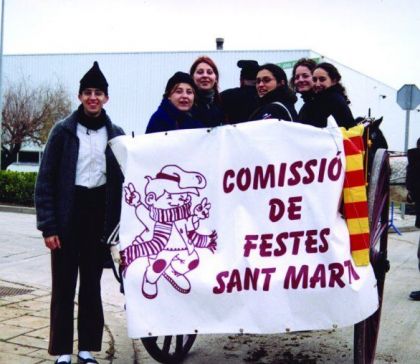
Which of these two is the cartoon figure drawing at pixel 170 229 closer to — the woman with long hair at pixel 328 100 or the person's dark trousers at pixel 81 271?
the person's dark trousers at pixel 81 271

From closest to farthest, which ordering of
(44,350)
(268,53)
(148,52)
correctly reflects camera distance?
(44,350) < (268,53) < (148,52)

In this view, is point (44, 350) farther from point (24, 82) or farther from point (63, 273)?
point (24, 82)

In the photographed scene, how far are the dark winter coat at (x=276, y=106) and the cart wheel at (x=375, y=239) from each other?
61 centimetres

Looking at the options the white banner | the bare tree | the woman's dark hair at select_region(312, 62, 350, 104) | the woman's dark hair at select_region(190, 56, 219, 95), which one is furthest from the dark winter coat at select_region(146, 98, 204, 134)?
the bare tree

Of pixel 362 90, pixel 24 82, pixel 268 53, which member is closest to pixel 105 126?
pixel 268 53

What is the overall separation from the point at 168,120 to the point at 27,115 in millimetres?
24136

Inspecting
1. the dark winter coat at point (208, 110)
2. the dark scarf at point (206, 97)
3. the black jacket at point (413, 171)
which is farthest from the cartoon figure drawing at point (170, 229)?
the black jacket at point (413, 171)

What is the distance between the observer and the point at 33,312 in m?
5.73

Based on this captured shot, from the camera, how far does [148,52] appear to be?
111ft

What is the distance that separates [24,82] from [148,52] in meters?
6.21

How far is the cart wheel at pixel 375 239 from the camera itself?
12.6ft

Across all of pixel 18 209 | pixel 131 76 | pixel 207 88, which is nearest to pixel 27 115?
pixel 131 76

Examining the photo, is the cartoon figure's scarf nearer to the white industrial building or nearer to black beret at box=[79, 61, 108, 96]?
black beret at box=[79, 61, 108, 96]

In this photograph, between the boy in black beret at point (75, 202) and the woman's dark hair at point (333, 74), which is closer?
the boy in black beret at point (75, 202)
